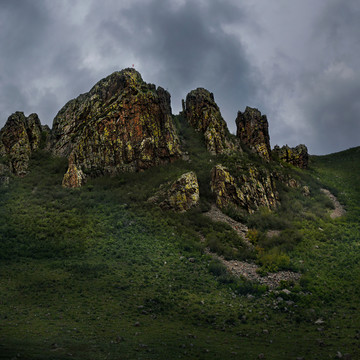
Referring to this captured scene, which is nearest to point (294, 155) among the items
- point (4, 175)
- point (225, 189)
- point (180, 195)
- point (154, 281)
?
point (225, 189)

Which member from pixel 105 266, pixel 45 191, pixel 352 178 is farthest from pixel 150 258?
pixel 352 178

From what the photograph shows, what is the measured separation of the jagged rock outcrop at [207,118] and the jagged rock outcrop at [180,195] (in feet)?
65.5

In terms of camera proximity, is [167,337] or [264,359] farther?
[167,337]

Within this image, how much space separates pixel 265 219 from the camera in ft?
122

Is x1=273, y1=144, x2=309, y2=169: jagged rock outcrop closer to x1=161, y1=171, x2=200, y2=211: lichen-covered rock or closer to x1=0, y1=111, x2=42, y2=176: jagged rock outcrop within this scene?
x1=161, y1=171, x2=200, y2=211: lichen-covered rock

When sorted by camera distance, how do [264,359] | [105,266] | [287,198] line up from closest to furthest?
[264,359]
[105,266]
[287,198]

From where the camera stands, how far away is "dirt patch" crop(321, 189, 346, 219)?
4401 centimetres

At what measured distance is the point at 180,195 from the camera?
3850 centimetres

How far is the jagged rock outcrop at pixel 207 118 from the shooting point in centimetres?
5966

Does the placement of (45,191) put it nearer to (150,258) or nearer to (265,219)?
(150,258)

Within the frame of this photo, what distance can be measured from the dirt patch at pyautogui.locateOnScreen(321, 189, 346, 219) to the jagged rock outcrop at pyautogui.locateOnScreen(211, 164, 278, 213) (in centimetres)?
972

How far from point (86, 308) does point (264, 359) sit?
411 inches

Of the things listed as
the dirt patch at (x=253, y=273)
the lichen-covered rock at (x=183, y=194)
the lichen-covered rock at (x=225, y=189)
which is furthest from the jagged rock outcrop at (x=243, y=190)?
the dirt patch at (x=253, y=273)

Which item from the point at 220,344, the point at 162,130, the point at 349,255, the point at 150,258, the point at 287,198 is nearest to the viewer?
the point at 220,344
